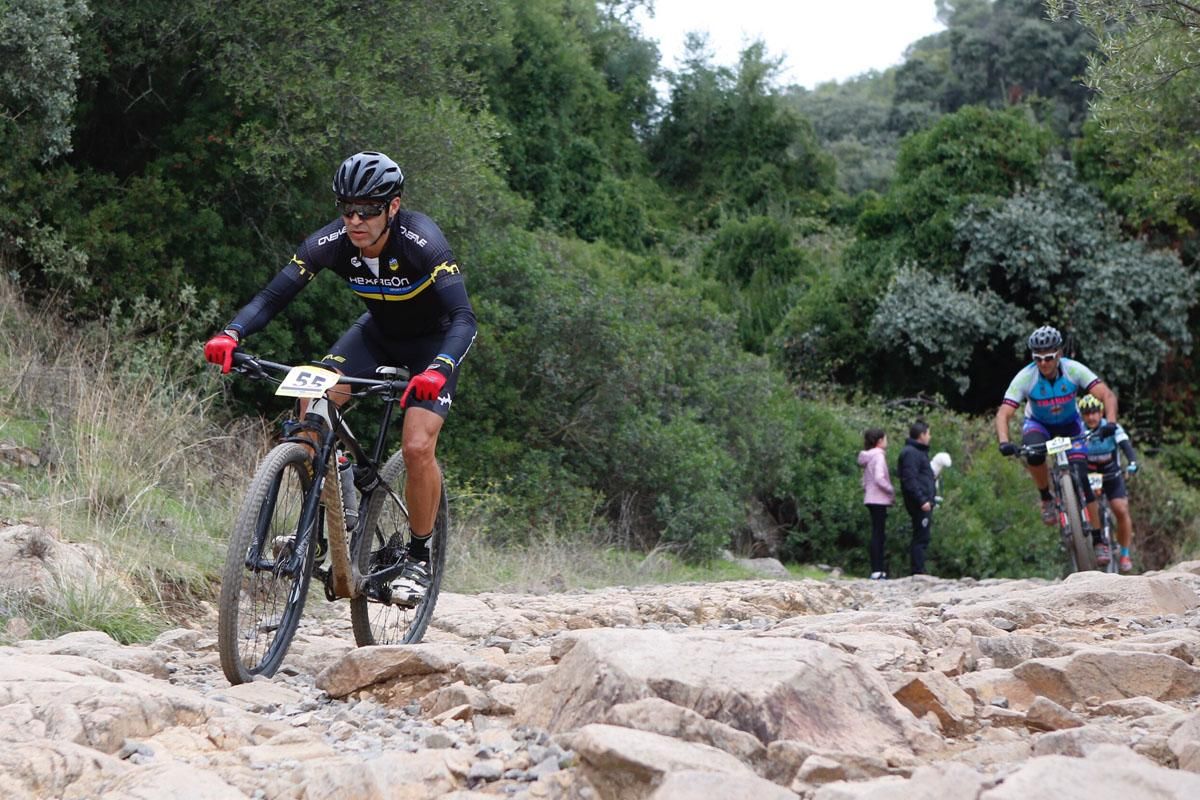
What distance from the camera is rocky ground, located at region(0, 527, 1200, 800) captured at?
3518 millimetres

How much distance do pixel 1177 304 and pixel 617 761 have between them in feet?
83.2

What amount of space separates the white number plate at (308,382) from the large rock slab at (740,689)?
1.61 metres

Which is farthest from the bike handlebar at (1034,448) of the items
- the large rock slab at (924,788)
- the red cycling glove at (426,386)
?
the large rock slab at (924,788)

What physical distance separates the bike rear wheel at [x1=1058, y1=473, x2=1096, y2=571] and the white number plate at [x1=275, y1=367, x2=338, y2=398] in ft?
26.8

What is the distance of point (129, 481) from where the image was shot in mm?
8445

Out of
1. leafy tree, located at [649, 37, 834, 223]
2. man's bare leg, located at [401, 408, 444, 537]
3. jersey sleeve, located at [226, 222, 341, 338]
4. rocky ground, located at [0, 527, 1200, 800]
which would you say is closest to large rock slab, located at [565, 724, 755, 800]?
rocky ground, located at [0, 527, 1200, 800]

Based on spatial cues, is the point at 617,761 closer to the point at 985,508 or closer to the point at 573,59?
the point at 985,508

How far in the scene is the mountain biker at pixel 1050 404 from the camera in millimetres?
11914

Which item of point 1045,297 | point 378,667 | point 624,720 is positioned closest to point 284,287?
point 378,667

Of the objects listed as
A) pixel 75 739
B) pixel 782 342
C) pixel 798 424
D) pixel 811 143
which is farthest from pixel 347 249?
pixel 811 143

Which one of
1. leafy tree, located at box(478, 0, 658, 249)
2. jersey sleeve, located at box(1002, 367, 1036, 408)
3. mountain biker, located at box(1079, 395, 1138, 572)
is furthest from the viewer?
leafy tree, located at box(478, 0, 658, 249)

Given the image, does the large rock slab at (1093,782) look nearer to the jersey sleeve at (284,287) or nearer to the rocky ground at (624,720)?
the rocky ground at (624,720)

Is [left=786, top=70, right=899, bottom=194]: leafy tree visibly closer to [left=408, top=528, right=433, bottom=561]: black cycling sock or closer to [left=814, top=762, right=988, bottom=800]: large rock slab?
[left=408, top=528, right=433, bottom=561]: black cycling sock

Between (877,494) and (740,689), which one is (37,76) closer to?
(877,494)
